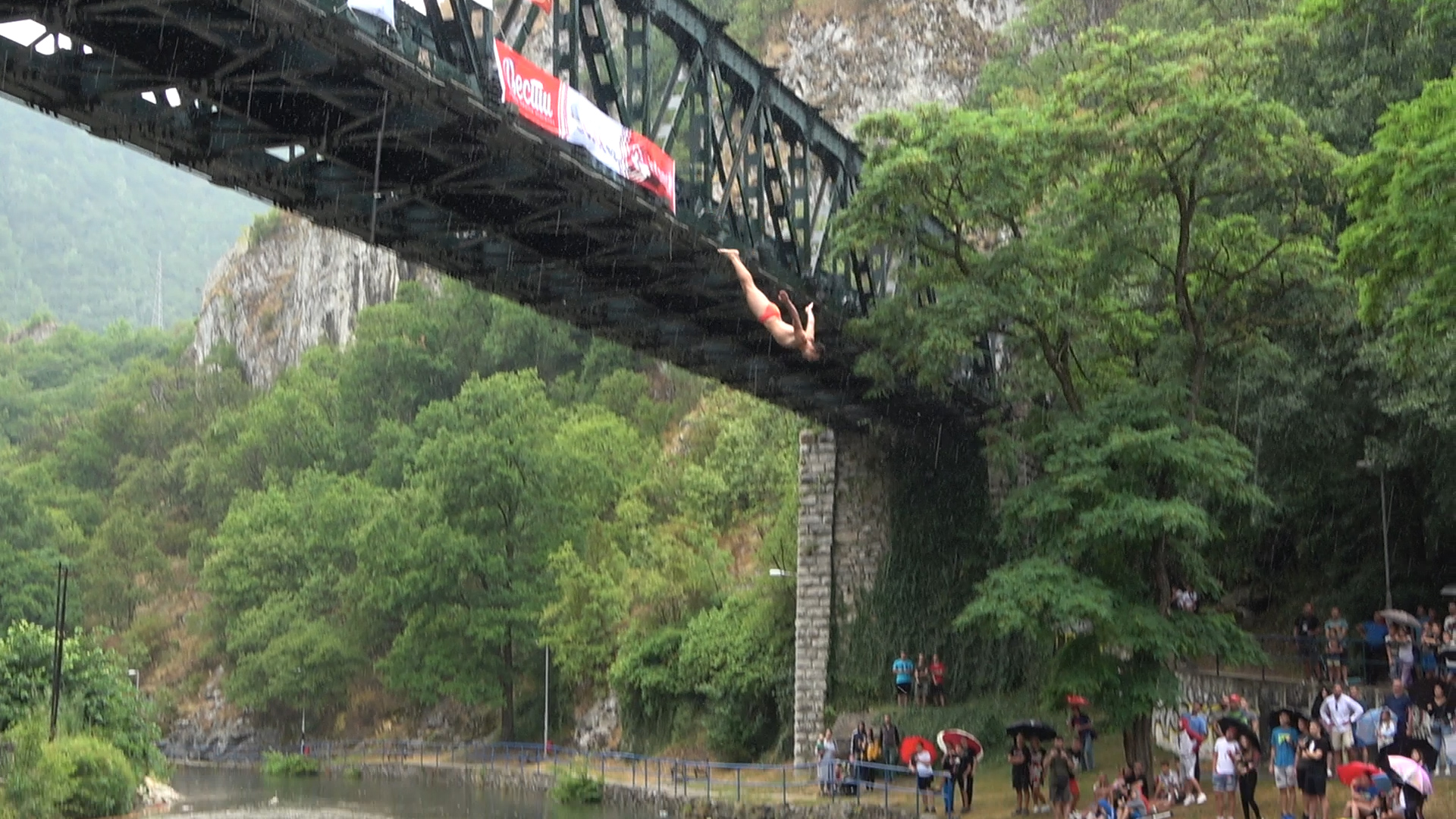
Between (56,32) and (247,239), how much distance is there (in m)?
103

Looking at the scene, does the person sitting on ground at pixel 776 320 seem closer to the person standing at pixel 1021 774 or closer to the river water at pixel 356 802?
the person standing at pixel 1021 774

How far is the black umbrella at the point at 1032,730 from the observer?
77.7 feet

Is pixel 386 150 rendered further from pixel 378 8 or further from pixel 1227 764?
pixel 1227 764

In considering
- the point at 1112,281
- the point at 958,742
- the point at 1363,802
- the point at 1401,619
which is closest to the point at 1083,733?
the point at 958,742

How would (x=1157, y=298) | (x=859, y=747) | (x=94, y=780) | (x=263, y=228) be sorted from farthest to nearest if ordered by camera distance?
(x=263, y=228)
(x=94, y=780)
(x=859, y=747)
(x=1157, y=298)

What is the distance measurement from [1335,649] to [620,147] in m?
13.5

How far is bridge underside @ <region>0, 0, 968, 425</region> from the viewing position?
15094 mm

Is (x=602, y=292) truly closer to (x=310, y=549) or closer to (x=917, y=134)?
(x=917, y=134)

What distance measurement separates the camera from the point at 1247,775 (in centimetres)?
1898

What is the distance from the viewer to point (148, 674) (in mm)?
73750

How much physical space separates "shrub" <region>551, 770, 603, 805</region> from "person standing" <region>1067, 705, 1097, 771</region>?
11883 millimetres

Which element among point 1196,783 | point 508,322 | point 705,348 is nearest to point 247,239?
Answer: point 508,322

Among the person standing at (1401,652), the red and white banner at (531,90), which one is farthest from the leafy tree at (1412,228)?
the red and white banner at (531,90)

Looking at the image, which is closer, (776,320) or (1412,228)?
(776,320)
